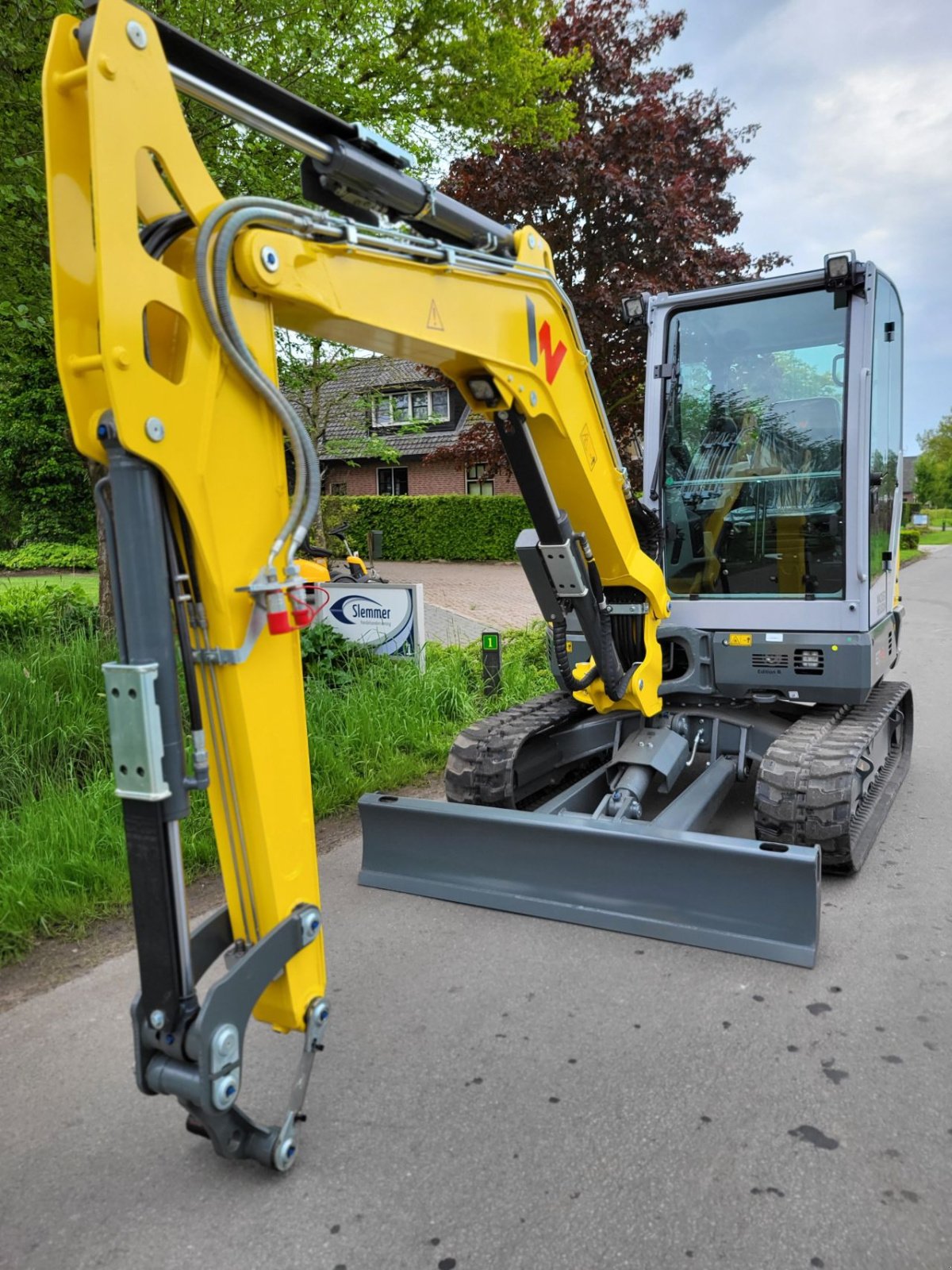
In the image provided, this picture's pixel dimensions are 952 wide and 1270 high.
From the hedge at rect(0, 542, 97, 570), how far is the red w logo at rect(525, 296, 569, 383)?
19.6 metres

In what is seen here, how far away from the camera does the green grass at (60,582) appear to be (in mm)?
10143

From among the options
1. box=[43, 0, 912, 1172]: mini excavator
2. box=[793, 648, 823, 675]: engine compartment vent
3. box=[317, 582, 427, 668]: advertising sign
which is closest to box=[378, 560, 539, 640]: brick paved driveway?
box=[317, 582, 427, 668]: advertising sign

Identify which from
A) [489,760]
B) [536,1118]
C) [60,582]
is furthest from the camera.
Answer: [60,582]

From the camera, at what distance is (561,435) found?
375 cm

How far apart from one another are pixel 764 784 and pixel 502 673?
388cm

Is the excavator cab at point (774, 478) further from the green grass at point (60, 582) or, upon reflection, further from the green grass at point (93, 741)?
the green grass at point (60, 582)

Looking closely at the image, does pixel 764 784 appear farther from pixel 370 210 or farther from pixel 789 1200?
pixel 370 210

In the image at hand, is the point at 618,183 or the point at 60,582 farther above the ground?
the point at 618,183

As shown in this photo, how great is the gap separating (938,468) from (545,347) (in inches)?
2946

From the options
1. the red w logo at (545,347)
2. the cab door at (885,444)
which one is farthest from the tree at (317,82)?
the cab door at (885,444)

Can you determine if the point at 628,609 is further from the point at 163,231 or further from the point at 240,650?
the point at 163,231

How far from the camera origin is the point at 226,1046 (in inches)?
85.4

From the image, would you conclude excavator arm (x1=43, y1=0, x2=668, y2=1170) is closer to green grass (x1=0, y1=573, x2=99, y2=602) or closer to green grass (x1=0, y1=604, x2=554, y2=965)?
green grass (x1=0, y1=604, x2=554, y2=965)


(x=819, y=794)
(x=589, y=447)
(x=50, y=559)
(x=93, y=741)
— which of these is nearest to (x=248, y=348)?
(x=589, y=447)
